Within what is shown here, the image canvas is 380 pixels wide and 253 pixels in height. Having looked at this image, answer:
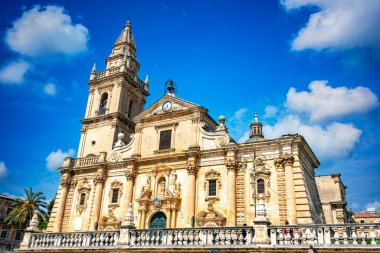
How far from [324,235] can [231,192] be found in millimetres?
12245

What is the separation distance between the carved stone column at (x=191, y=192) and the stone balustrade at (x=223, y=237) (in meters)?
10.3

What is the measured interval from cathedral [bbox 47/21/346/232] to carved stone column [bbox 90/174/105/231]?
0.30ft

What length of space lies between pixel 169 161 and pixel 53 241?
12475 mm

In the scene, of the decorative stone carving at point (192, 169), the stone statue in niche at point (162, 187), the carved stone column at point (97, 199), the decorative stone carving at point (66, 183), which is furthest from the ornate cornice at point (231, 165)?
the decorative stone carving at point (66, 183)

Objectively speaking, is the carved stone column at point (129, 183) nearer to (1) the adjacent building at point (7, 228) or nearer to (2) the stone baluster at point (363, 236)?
(2) the stone baluster at point (363, 236)

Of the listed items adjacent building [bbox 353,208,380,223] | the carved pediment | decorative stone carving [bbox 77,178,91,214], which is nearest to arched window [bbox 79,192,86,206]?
decorative stone carving [bbox 77,178,91,214]

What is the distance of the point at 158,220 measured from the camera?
26.7 meters

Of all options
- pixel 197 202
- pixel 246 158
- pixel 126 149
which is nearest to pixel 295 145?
pixel 246 158

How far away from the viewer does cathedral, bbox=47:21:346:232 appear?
78.7 ft

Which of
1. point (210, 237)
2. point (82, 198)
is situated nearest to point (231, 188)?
point (210, 237)

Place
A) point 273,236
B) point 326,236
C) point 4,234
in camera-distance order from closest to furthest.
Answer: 1. point 326,236
2. point 273,236
3. point 4,234

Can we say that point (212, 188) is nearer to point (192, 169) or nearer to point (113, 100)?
point (192, 169)

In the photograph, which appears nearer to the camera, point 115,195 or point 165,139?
point 165,139

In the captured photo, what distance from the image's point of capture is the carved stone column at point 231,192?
23.8 meters
